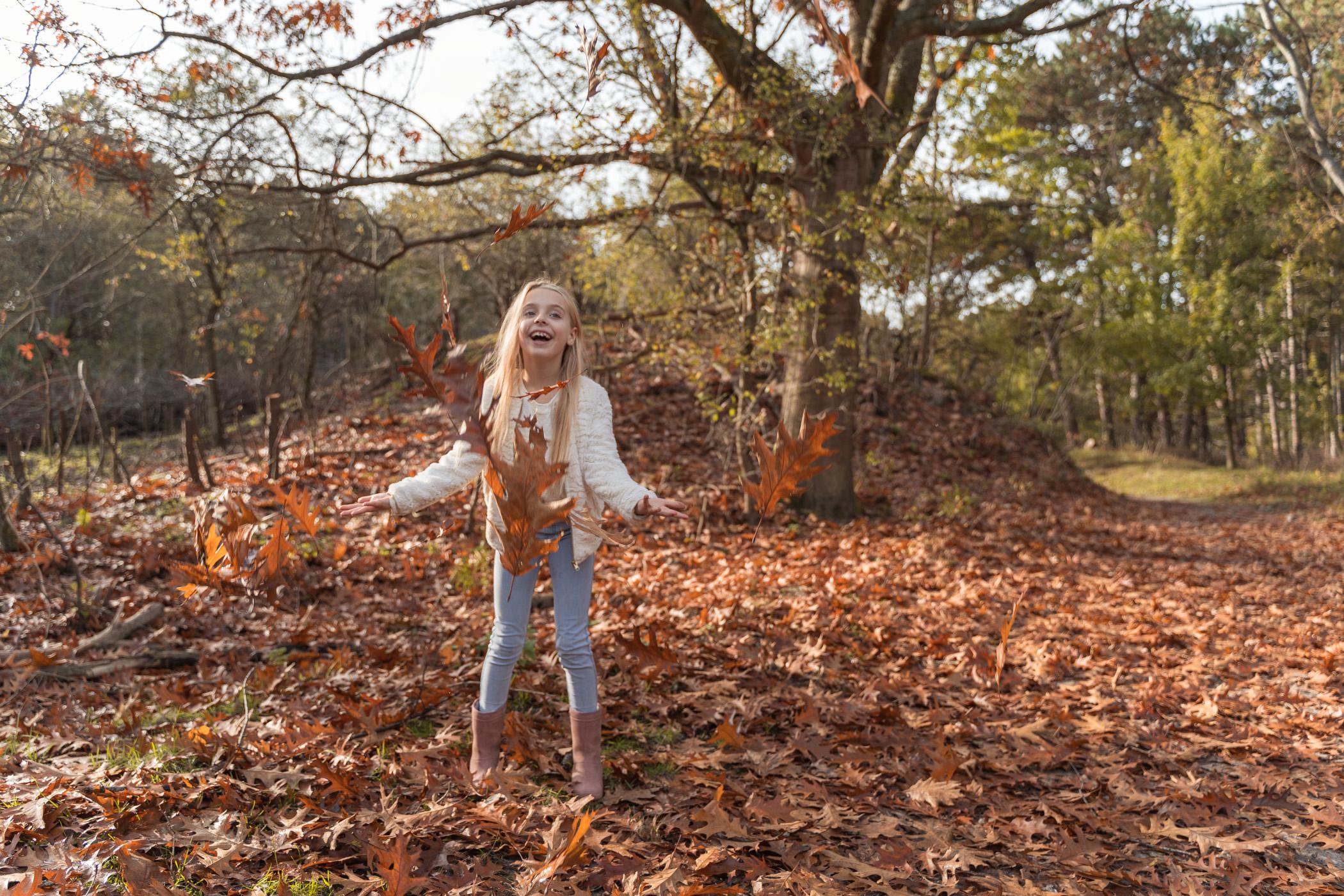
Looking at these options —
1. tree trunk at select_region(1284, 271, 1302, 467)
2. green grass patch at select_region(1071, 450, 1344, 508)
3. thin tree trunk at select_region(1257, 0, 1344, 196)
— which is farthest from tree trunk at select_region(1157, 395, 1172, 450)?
thin tree trunk at select_region(1257, 0, 1344, 196)

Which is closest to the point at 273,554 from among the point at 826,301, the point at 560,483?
the point at 560,483

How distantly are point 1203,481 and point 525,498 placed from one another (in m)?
20.7

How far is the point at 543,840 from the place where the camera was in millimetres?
2518

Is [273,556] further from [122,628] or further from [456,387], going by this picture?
[122,628]

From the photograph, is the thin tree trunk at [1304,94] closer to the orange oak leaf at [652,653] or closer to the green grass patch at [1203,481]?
the green grass patch at [1203,481]

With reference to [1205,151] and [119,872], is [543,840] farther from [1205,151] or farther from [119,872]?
[1205,151]

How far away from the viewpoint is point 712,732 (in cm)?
362

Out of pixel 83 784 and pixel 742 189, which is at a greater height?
pixel 742 189

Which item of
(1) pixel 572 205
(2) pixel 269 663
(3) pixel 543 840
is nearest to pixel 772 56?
(1) pixel 572 205

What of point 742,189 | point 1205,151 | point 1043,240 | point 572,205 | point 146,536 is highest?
point 1205,151

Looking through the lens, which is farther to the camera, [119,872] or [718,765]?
[718,765]

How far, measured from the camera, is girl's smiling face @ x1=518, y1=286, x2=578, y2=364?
274 centimetres

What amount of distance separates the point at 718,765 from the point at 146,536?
21.6ft

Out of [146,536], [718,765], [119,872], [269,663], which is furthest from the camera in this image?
[146,536]
